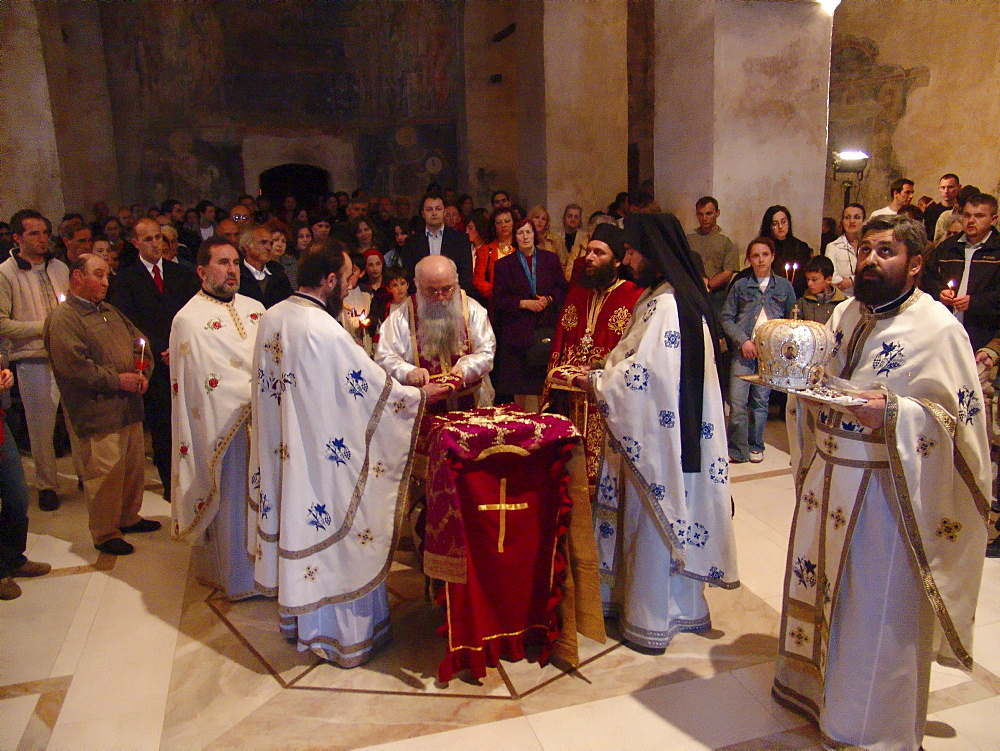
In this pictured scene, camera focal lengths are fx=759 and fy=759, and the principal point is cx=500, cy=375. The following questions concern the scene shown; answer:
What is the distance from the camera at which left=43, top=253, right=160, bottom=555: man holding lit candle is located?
175 inches

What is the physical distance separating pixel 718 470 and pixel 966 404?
3.67 feet

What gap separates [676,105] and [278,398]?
5.51m

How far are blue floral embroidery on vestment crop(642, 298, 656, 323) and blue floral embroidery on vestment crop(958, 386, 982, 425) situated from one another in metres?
Result: 1.20

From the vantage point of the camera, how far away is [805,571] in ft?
9.16

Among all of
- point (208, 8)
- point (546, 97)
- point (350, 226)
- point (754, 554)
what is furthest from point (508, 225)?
point (208, 8)

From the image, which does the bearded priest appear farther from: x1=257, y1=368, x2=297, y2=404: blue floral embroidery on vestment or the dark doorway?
the dark doorway

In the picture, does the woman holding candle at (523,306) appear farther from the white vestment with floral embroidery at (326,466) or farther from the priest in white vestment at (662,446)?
the white vestment with floral embroidery at (326,466)

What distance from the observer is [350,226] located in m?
7.50

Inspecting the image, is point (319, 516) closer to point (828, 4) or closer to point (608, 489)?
point (608, 489)

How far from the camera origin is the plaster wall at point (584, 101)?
934cm

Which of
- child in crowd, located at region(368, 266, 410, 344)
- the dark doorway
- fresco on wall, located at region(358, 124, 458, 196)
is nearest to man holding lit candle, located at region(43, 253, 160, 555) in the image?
child in crowd, located at region(368, 266, 410, 344)

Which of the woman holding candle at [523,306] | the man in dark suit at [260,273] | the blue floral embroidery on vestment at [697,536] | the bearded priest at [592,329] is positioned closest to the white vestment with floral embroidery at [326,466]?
the bearded priest at [592,329]

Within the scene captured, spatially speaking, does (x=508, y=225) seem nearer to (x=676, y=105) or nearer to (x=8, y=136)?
(x=676, y=105)

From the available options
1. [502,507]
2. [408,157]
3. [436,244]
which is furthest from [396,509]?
[408,157]
